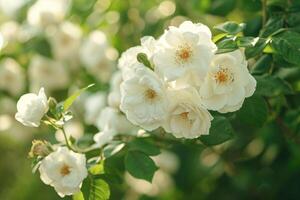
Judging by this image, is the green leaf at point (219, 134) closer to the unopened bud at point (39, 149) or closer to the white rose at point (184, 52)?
the white rose at point (184, 52)

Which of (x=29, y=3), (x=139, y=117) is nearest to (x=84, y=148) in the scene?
(x=139, y=117)

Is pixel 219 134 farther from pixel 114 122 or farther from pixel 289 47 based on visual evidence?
pixel 114 122

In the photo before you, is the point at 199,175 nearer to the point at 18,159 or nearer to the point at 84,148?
the point at 84,148

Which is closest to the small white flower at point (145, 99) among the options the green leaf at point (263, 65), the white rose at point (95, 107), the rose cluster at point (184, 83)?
the rose cluster at point (184, 83)

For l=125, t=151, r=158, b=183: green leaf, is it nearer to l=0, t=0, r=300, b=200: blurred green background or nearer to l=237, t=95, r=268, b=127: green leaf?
l=237, t=95, r=268, b=127: green leaf

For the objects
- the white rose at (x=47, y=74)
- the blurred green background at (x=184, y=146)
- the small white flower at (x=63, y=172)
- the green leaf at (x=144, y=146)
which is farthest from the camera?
the white rose at (x=47, y=74)

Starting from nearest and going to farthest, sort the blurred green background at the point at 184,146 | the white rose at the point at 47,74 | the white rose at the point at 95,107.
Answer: the white rose at the point at 95,107 < the blurred green background at the point at 184,146 < the white rose at the point at 47,74

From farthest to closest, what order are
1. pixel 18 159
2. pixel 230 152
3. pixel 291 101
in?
pixel 18 159
pixel 230 152
pixel 291 101
